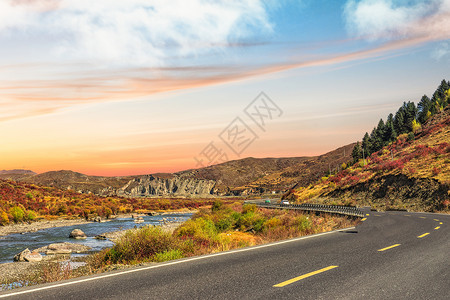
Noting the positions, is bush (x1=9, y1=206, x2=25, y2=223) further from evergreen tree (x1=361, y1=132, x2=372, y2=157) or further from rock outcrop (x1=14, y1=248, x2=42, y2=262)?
evergreen tree (x1=361, y1=132, x2=372, y2=157)

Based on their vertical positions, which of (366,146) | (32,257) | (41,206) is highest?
(366,146)

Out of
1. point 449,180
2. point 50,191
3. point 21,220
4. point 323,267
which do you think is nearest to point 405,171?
point 449,180

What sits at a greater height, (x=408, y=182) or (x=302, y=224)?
(x=408, y=182)

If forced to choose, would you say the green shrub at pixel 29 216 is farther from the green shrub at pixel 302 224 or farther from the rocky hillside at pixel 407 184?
the rocky hillside at pixel 407 184

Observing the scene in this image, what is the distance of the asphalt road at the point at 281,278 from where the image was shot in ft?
19.8

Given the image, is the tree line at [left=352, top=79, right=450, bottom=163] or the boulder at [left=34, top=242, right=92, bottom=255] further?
the tree line at [left=352, top=79, right=450, bottom=163]

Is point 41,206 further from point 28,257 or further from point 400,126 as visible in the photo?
point 400,126

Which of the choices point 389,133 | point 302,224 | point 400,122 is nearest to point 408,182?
point 302,224

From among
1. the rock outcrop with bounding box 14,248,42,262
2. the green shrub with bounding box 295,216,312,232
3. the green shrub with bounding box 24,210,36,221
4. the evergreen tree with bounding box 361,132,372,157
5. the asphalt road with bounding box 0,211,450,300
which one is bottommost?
the green shrub with bounding box 24,210,36,221

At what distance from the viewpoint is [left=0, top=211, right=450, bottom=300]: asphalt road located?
19.8ft

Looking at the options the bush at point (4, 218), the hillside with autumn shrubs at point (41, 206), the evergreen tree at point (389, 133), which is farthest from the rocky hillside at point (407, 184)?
the bush at point (4, 218)

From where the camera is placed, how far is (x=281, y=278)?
279 inches

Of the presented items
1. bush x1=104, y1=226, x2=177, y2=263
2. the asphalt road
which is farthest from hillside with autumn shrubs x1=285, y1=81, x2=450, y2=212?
bush x1=104, y1=226, x2=177, y2=263

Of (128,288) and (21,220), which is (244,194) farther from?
(128,288)
